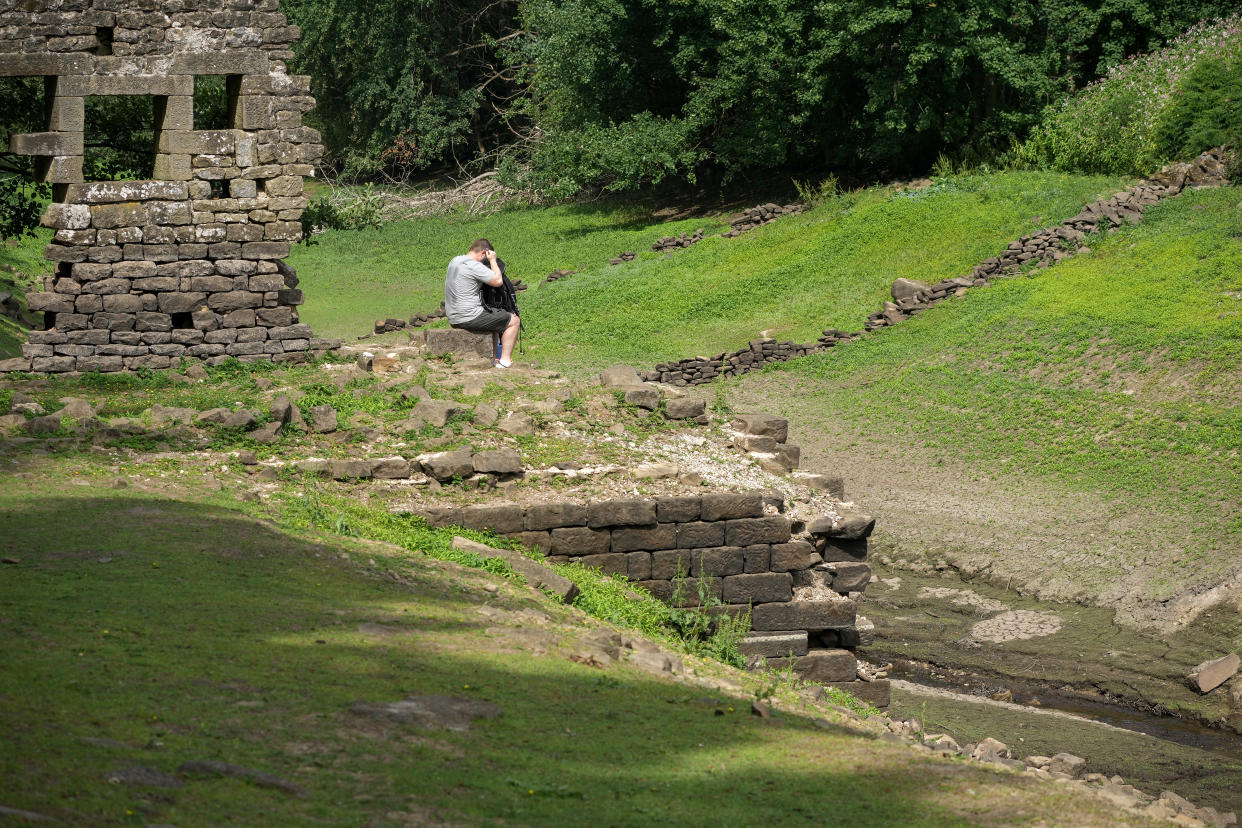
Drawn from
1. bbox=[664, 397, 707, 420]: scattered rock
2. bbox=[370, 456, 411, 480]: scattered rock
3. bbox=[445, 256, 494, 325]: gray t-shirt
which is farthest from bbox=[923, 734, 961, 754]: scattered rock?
bbox=[445, 256, 494, 325]: gray t-shirt

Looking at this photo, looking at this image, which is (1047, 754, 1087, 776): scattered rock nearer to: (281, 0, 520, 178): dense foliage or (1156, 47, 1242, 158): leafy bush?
(1156, 47, 1242, 158): leafy bush

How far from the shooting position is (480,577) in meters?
8.76

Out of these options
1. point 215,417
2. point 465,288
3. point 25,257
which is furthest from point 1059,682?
point 25,257

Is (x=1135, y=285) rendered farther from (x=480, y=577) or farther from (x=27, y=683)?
(x=27, y=683)

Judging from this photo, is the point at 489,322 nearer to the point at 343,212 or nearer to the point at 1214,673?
the point at 1214,673

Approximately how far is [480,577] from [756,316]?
14.9 meters

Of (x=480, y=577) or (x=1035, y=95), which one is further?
(x=1035, y=95)

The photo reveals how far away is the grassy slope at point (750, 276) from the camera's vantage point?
2241 cm

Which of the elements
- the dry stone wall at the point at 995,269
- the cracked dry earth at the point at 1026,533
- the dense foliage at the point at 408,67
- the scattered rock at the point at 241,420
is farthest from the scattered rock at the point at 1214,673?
the dense foliage at the point at 408,67

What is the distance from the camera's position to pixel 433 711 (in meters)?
5.79

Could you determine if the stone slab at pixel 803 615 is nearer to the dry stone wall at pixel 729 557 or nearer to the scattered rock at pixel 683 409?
the dry stone wall at pixel 729 557

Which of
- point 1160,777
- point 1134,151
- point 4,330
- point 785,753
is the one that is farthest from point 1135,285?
point 4,330

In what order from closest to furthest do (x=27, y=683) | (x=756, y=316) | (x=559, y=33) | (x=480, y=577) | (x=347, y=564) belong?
1. (x=27, y=683)
2. (x=347, y=564)
3. (x=480, y=577)
4. (x=756, y=316)
5. (x=559, y=33)

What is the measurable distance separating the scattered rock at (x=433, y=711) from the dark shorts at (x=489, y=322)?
8041mm
